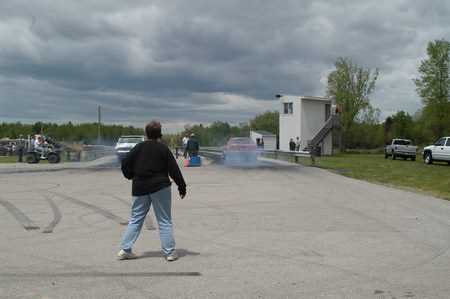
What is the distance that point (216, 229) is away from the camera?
8.29 meters

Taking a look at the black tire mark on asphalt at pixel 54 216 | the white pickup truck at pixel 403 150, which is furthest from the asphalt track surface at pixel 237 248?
the white pickup truck at pixel 403 150

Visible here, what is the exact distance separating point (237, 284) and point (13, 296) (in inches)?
90.5

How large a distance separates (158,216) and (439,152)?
1185 inches

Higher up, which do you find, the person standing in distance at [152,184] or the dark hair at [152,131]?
the dark hair at [152,131]

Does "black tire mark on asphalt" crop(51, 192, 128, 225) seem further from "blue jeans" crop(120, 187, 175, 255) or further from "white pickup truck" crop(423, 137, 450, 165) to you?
"white pickup truck" crop(423, 137, 450, 165)

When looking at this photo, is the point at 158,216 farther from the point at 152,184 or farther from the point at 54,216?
the point at 54,216

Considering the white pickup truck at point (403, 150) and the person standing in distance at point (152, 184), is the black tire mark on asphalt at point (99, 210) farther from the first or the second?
the white pickup truck at point (403, 150)

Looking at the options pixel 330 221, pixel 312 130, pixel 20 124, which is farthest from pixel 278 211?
pixel 20 124

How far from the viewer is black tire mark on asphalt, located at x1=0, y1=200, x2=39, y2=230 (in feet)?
27.6

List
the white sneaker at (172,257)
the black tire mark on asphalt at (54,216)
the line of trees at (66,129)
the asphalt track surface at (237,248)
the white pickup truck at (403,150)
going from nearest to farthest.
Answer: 1. the asphalt track surface at (237,248)
2. the white sneaker at (172,257)
3. the black tire mark on asphalt at (54,216)
4. the white pickup truck at (403,150)
5. the line of trees at (66,129)

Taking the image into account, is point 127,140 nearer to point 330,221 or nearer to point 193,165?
point 193,165

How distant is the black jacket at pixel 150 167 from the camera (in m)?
6.12

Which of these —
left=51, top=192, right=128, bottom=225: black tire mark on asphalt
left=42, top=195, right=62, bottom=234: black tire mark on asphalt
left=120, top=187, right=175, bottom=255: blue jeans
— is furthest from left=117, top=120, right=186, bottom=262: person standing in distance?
left=51, top=192, right=128, bottom=225: black tire mark on asphalt

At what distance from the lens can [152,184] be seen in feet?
20.0
